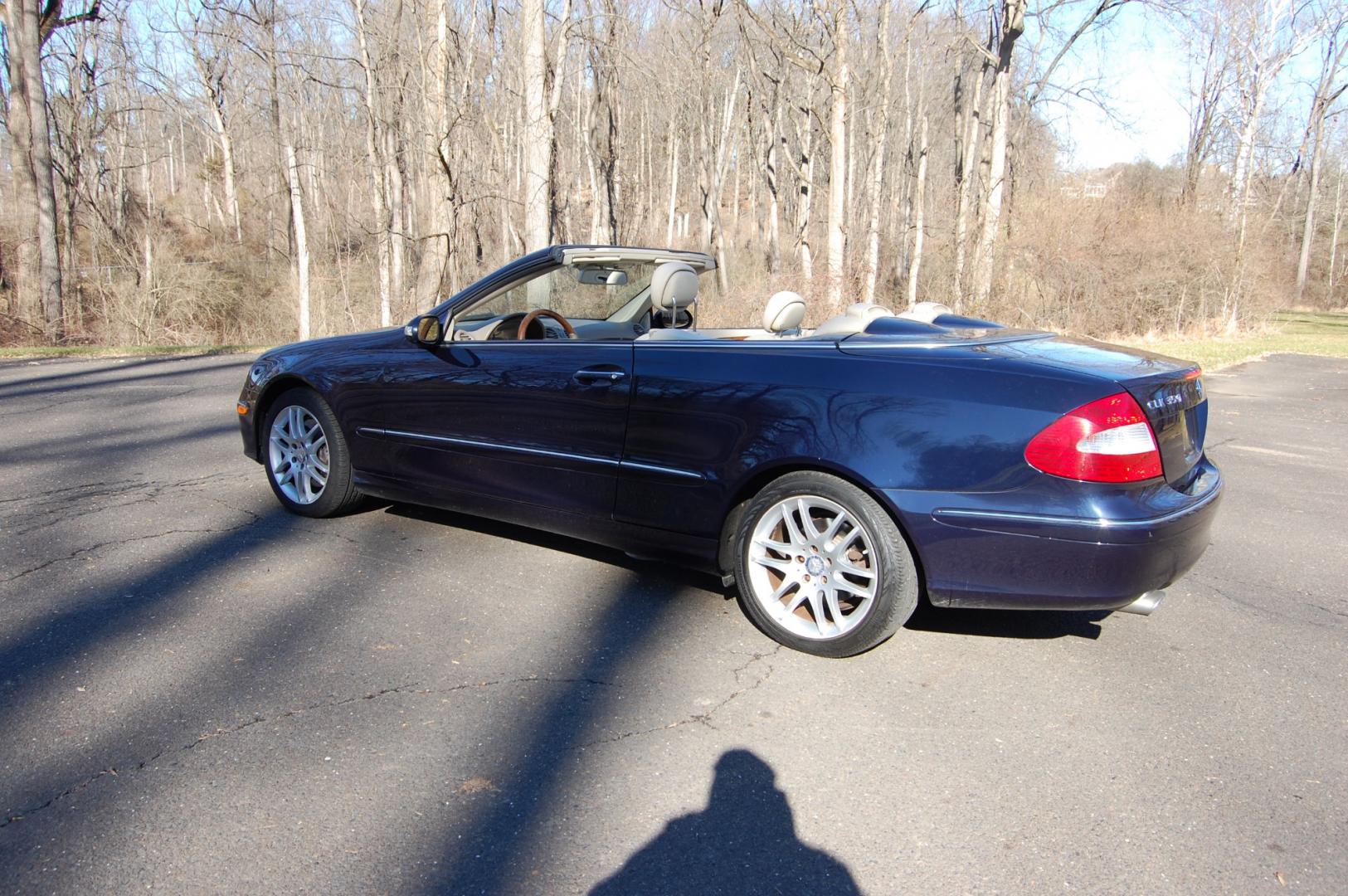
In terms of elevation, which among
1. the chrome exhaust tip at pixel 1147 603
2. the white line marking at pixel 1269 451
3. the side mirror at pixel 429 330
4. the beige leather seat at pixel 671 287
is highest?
the beige leather seat at pixel 671 287

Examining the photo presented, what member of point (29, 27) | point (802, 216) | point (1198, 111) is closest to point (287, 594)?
point (29, 27)

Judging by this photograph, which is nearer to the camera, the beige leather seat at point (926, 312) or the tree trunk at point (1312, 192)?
the beige leather seat at point (926, 312)

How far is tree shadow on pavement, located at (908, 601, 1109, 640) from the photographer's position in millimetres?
3902

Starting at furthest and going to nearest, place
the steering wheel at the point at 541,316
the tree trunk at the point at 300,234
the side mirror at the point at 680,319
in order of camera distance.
Answer: the tree trunk at the point at 300,234
the side mirror at the point at 680,319
the steering wheel at the point at 541,316

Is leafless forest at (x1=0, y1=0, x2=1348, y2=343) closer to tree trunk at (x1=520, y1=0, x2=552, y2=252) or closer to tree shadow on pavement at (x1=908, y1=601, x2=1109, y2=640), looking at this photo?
tree trunk at (x1=520, y1=0, x2=552, y2=252)

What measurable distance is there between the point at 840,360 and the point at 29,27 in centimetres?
2343

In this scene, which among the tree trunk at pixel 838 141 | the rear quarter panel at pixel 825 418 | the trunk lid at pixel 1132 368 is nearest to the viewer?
the rear quarter panel at pixel 825 418

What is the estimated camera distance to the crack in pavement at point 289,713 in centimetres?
254

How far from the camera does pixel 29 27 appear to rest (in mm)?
→ 19672

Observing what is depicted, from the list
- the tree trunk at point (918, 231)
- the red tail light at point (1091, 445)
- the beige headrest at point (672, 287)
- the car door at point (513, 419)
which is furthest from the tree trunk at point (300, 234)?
the red tail light at point (1091, 445)

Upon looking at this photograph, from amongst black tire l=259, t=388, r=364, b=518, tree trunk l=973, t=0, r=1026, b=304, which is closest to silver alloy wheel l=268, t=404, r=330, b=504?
black tire l=259, t=388, r=364, b=518

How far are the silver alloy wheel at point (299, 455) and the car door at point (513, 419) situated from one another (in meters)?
0.60

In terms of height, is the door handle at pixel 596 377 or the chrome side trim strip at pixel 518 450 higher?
the door handle at pixel 596 377

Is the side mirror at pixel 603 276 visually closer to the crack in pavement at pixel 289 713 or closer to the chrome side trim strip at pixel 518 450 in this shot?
the chrome side trim strip at pixel 518 450
